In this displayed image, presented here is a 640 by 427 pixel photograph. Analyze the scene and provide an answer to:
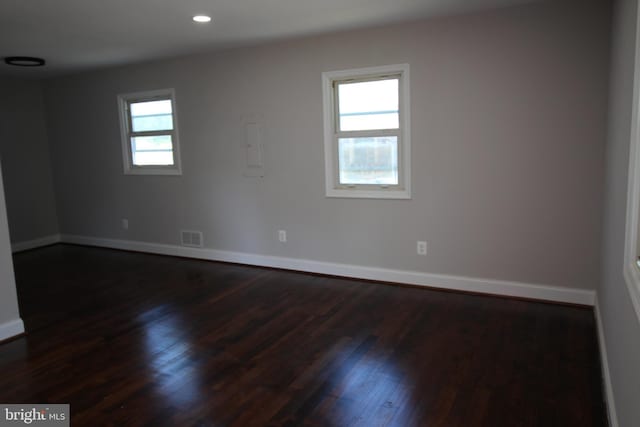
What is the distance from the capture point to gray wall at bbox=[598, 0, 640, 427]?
1.62m

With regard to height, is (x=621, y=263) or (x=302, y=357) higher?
(x=621, y=263)

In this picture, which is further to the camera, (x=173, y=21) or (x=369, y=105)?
(x=369, y=105)

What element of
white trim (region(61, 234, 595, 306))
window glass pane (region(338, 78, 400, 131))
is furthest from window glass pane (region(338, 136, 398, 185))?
white trim (region(61, 234, 595, 306))

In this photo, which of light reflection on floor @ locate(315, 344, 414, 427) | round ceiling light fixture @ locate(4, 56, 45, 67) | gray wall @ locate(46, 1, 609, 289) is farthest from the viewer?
round ceiling light fixture @ locate(4, 56, 45, 67)

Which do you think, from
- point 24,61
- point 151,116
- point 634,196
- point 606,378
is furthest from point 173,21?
point 606,378

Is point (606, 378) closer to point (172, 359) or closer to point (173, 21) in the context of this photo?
point (172, 359)

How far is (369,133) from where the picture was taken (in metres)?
4.30

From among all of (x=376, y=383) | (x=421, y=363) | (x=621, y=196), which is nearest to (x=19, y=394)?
(x=376, y=383)

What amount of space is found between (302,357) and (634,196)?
203 cm

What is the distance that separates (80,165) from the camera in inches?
253

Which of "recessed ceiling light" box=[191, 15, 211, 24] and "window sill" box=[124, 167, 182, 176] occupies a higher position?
"recessed ceiling light" box=[191, 15, 211, 24]

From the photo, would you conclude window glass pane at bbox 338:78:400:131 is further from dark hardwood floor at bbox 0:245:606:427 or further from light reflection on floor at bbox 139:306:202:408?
light reflection on floor at bbox 139:306:202:408

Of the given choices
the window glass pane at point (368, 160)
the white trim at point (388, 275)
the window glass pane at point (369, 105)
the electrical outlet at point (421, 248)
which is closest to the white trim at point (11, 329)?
the white trim at point (388, 275)

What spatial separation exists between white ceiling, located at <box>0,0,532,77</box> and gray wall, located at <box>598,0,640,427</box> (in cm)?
142
